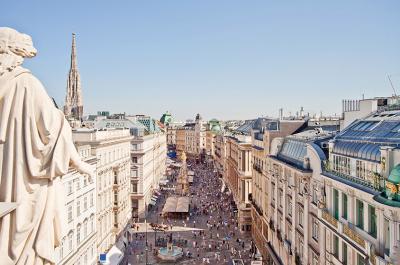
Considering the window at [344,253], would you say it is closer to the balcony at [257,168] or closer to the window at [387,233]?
the window at [387,233]

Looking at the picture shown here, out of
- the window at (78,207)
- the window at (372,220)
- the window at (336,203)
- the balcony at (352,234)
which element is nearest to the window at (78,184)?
the window at (78,207)

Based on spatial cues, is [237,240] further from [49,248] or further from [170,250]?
[49,248]

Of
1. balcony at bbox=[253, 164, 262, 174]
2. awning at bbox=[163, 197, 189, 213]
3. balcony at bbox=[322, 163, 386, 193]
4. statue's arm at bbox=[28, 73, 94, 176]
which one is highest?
statue's arm at bbox=[28, 73, 94, 176]

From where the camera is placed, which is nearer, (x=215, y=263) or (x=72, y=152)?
(x=72, y=152)

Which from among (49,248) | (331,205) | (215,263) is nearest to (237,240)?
(215,263)

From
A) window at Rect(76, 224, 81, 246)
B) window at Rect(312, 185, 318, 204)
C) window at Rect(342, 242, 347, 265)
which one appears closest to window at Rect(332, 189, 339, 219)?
window at Rect(342, 242, 347, 265)

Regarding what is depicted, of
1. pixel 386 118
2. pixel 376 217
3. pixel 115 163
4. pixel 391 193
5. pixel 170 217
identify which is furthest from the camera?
pixel 170 217

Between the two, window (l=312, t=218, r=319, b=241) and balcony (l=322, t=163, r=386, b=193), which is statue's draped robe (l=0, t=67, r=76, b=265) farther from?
window (l=312, t=218, r=319, b=241)
